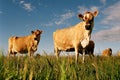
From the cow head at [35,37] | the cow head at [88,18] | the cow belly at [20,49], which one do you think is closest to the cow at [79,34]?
the cow head at [88,18]

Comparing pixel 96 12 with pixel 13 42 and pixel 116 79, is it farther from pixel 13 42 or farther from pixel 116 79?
pixel 13 42

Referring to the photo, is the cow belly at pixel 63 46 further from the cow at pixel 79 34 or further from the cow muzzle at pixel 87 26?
the cow muzzle at pixel 87 26

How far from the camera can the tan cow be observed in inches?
818

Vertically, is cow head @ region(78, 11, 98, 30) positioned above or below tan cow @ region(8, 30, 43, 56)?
above

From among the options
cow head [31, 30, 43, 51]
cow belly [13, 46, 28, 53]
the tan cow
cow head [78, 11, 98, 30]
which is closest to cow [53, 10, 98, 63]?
cow head [78, 11, 98, 30]

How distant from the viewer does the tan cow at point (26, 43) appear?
20.8 m

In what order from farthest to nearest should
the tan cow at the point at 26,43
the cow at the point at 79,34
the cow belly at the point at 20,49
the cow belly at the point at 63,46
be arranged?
the cow belly at the point at 20,49, the tan cow at the point at 26,43, the cow belly at the point at 63,46, the cow at the point at 79,34

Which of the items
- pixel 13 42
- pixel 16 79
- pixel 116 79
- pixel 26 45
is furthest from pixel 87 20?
pixel 13 42

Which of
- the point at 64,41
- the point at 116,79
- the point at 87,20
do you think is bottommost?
the point at 116,79

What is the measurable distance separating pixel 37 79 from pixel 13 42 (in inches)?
854

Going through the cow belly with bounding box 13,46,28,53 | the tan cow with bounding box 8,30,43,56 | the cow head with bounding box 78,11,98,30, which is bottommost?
the cow belly with bounding box 13,46,28,53

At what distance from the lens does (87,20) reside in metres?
12.4

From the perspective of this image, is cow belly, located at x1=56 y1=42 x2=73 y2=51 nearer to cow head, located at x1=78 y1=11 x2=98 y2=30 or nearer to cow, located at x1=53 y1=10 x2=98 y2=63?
cow, located at x1=53 y1=10 x2=98 y2=63

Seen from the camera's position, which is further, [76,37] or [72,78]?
[76,37]
